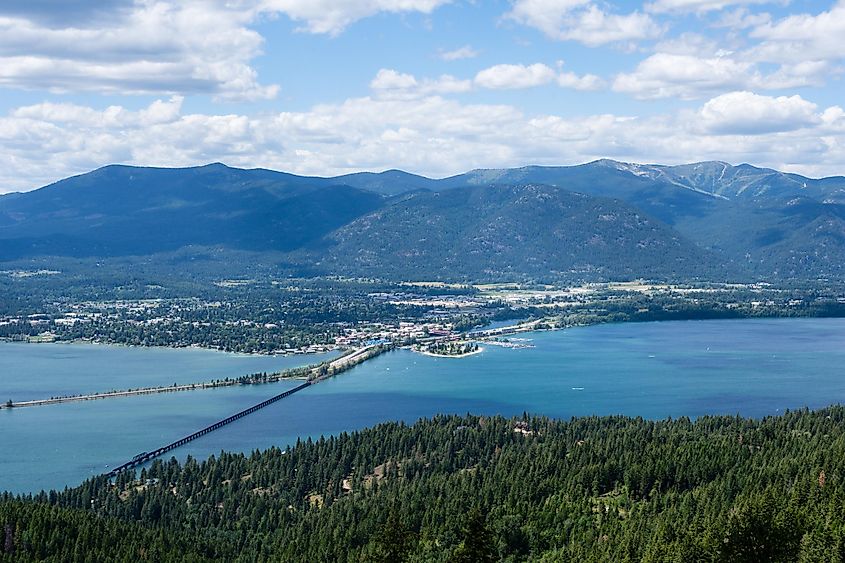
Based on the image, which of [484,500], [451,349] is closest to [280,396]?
[451,349]

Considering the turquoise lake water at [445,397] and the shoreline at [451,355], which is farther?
the shoreline at [451,355]

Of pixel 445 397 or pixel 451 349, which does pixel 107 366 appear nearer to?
pixel 451 349

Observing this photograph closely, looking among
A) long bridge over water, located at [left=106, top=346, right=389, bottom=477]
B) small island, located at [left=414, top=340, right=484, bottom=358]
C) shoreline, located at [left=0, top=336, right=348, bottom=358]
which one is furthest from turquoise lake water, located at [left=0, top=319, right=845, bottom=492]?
shoreline, located at [left=0, top=336, right=348, bottom=358]

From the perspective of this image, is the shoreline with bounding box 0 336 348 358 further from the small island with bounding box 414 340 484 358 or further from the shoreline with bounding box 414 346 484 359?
the small island with bounding box 414 340 484 358

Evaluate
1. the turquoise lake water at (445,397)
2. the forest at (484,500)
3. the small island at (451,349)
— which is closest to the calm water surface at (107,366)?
the turquoise lake water at (445,397)

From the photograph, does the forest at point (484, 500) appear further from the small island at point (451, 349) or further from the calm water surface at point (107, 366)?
the small island at point (451, 349)

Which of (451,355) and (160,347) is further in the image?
(160,347)
